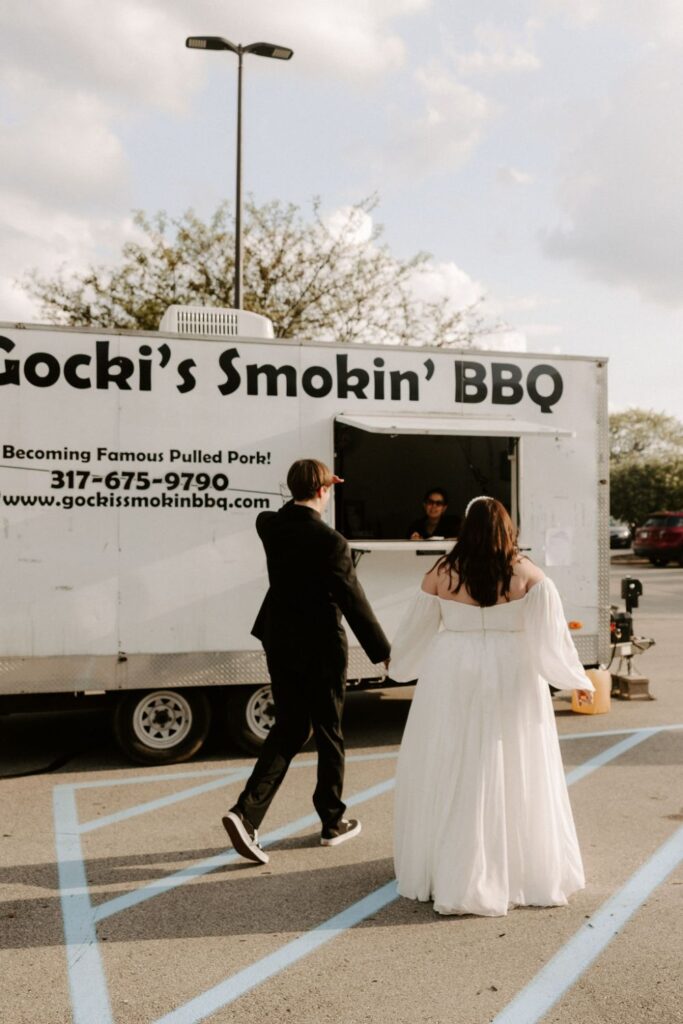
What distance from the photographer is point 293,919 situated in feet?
13.7

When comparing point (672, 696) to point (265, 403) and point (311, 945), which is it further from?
point (311, 945)

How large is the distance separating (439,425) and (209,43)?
10.6 meters

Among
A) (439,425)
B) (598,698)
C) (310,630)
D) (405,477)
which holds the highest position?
(439,425)

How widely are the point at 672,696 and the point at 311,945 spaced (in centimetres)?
631

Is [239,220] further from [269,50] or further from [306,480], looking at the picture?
[306,480]

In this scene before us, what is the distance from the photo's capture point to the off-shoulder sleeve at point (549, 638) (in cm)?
430

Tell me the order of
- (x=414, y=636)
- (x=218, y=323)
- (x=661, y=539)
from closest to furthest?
1. (x=414, y=636)
2. (x=218, y=323)
3. (x=661, y=539)

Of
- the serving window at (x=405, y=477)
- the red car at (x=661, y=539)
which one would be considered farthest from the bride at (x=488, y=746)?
the red car at (x=661, y=539)

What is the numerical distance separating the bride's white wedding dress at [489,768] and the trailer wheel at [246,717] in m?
2.70

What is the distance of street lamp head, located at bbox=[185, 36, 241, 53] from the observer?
14719 millimetres

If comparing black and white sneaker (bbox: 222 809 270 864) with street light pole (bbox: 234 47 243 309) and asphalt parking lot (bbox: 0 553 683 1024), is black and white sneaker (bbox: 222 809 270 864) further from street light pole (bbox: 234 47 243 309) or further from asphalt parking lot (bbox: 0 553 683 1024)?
street light pole (bbox: 234 47 243 309)

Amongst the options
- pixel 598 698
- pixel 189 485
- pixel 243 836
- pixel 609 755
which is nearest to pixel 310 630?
pixel 243 836

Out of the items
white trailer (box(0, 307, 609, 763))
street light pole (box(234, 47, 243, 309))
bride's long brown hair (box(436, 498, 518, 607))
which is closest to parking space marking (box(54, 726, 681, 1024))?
white trailer (box(0, 307, 609, 763))

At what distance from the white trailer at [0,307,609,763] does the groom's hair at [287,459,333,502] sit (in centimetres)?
173
